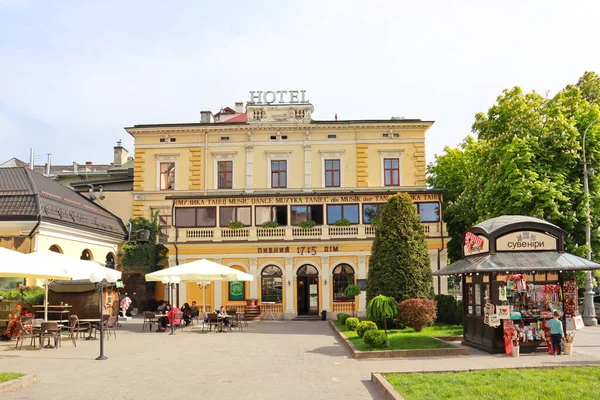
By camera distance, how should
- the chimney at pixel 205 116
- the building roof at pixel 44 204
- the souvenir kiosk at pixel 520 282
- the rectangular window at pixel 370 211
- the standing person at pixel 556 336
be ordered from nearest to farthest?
the standing person at pixel 556 336
the souvenir kiosk at pixel 520 282
the building roof at pixel 44 204
the rectangular window at pixel 370 211
the chimney at pixel 205 116

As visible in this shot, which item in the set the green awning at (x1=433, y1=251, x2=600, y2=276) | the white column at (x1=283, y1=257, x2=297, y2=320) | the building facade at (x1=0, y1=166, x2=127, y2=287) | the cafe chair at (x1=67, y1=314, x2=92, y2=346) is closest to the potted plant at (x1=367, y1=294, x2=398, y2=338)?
the green awning at (x1=433, y1=251, x2=600, y2=276)

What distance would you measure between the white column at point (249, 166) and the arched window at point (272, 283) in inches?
328

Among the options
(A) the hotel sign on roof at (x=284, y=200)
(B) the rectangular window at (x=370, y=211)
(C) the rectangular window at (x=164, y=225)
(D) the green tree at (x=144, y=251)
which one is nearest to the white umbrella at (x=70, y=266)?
(A) the hotel sign on roof at (x=284, y=200)

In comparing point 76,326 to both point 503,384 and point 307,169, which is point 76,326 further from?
point 307,169

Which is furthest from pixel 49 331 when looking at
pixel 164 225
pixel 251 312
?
pixel 164 225

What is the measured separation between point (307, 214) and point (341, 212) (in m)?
2.08

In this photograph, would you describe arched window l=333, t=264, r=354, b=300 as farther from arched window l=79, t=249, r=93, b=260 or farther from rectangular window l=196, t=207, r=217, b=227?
arched window l=79, t=249, r=93, b=260

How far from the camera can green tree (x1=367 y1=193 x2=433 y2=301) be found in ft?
80.3

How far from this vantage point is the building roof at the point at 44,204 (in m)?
30.8

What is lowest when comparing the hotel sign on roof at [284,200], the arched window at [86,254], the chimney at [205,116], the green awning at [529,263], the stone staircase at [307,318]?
the stone staircase at [307,318]

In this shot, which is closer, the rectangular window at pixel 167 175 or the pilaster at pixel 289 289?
the pilaster at pixel 289 289

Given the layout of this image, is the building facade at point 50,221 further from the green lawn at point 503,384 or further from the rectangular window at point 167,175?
the green lawn at point 503,384

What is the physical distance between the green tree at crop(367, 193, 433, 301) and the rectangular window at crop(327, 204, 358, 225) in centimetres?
1129

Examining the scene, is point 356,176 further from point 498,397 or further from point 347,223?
point 498,397
